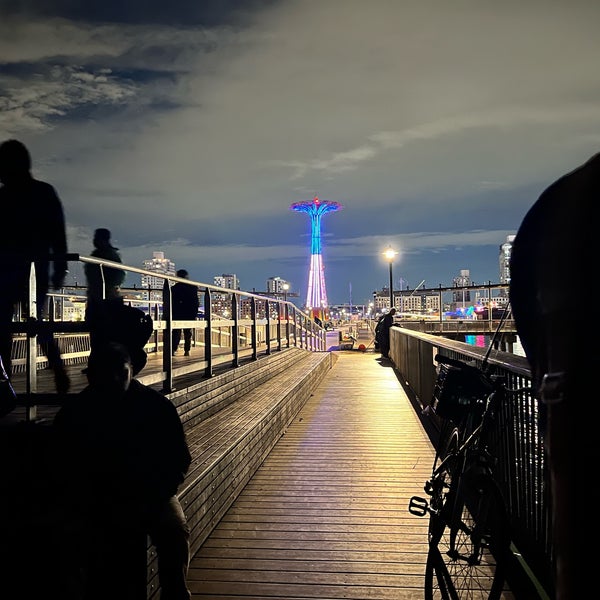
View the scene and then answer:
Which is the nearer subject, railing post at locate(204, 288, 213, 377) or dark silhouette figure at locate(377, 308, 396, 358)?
railing post at locate(204, 288, 213, 377)

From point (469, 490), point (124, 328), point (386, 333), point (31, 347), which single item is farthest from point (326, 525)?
point (386, 333)

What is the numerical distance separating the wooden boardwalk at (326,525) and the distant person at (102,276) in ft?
6.14

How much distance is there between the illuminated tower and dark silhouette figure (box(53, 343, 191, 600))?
52.8 m

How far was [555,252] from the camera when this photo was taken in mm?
1142

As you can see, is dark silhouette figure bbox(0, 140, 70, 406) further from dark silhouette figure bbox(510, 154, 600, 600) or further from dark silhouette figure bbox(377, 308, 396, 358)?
dark silhouette figure bbox(377, 308, 396, 358)

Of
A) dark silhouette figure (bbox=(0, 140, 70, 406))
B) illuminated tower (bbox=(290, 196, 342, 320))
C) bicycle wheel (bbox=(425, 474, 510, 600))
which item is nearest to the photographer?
bicycle wheel (bbox=(425, 474, 510, 600))

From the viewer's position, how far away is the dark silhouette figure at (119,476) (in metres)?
2.33

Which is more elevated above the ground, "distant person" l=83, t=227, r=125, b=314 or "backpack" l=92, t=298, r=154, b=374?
"distant person" l=83, t=227, r=125, b=314

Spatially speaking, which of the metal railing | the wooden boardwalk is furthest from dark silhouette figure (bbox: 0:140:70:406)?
the metal railing

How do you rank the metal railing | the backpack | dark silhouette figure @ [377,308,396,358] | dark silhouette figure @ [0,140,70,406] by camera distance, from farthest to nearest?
1. dark silhouette figure @ [377,308,396,358]
2. dark silhouette figure @ [0,140,70,406]
3. the backpack
4. the metal railing

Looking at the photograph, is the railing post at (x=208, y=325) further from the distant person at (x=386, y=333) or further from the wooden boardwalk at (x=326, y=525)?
Answer: the distant person at (x=386, y=333)

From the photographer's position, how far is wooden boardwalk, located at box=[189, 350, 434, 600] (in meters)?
3.01

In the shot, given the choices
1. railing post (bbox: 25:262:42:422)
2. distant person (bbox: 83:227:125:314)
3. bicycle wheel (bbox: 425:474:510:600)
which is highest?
distant person (bbox: 83:227:125:314)

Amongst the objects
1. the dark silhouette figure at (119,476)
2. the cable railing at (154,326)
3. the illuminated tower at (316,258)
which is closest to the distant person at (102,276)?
the cable railing at (154,326)
